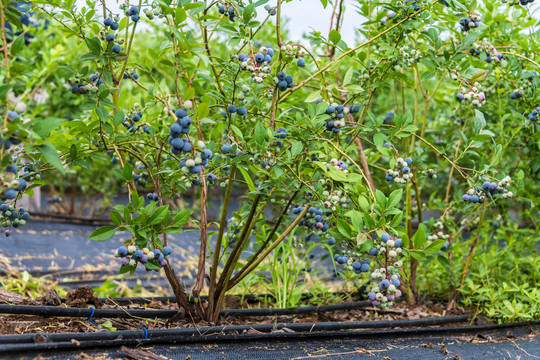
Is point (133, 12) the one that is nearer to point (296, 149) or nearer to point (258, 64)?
point (258, 64)

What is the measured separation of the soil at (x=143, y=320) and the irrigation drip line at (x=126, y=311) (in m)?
0.02

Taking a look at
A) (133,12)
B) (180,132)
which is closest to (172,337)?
(180,132)

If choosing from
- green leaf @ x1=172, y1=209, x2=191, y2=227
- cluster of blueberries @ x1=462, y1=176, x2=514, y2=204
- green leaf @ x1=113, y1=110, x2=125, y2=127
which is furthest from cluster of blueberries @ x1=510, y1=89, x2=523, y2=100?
green leaf @ x1=113, y1=110, x2=125, y2=127

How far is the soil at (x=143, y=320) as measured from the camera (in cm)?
139

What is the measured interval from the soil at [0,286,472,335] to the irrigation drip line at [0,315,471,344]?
105mm

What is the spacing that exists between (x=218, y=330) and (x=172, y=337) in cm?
18

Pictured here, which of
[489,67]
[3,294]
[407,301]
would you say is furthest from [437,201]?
[3,294]

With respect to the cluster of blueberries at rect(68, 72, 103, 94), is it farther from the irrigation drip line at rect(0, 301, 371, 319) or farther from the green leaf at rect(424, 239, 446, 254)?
the green leaf at rect(424, 239, 446, 254)

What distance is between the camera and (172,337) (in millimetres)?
1382

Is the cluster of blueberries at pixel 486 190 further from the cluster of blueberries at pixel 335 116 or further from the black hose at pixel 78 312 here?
the black hose at pixel 78 312

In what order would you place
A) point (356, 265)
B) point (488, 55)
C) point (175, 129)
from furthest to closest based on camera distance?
1. point (488, 55)
2. point (356, 265)
3. point (175, 129)

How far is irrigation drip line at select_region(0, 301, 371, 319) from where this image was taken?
1.37 meters

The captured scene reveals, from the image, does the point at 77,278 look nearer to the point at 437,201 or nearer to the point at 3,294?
the point at 3,294

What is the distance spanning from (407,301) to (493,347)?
0.54 m
